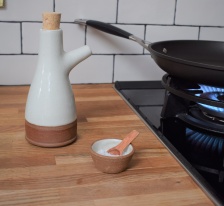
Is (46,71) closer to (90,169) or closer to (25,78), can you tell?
(90,169)

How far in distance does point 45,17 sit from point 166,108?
0.37m

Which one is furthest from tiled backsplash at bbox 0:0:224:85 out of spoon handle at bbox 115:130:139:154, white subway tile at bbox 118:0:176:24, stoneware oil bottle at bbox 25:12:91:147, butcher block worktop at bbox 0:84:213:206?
spoon handle at bbox 115:130:139:154

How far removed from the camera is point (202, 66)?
0.69 metres

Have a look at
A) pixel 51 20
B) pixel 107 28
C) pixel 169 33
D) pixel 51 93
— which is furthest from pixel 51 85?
pixel 169 33

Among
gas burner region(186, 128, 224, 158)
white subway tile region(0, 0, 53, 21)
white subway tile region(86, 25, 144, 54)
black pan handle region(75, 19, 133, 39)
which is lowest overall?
gas burner region(186, 128, 224, 158)

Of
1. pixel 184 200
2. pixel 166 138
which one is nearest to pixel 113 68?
Answer: pixel 166 138

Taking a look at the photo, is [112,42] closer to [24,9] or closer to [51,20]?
[24,9]

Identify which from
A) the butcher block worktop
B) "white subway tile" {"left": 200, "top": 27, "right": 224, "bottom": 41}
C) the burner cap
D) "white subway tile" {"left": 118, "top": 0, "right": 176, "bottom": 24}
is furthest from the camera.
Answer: "white subway tile" {"left": 200, "top": 27, "right": 224, "bottom": 41}

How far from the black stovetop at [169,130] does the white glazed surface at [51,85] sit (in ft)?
0.75

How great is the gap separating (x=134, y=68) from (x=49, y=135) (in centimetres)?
57

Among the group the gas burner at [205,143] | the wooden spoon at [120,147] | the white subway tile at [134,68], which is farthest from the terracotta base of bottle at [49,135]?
the white subway tile at [134,68]

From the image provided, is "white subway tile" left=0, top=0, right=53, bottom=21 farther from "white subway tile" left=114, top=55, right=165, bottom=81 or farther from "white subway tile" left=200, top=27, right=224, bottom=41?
"white subway tile" left=200, top=27, right=224, bottom=41

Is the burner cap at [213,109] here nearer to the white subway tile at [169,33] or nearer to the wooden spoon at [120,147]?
→ the wooden spoon at [120,147]

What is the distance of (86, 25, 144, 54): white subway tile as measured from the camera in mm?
1115
